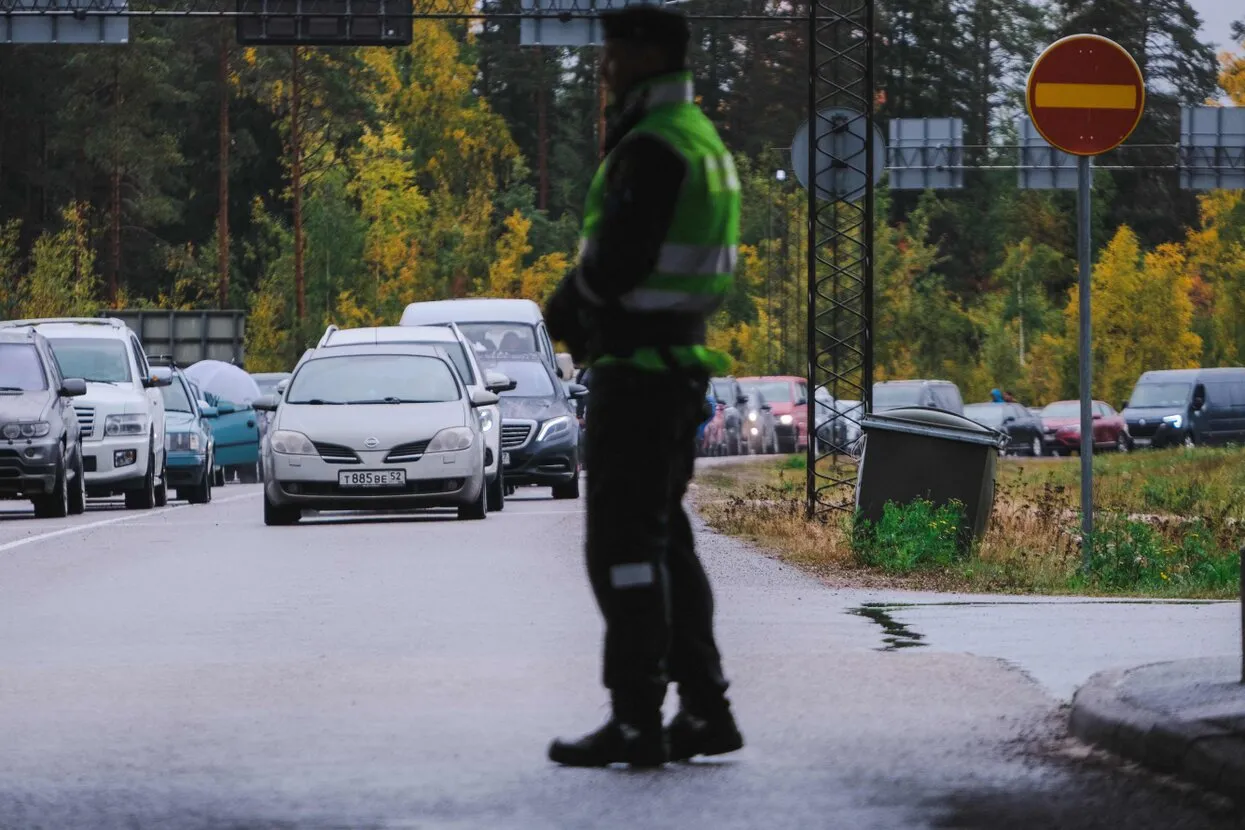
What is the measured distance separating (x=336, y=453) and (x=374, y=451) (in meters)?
0.32

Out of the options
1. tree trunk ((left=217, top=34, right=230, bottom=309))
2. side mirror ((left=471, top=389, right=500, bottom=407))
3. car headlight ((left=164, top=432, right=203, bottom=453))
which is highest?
tree trunk ((left=217, top=34, right=230, bottom=309))

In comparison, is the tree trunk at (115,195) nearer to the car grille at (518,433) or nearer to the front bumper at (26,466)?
the car grille at (518,433)

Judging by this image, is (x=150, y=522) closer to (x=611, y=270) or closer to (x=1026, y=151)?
(x=611, y=270)

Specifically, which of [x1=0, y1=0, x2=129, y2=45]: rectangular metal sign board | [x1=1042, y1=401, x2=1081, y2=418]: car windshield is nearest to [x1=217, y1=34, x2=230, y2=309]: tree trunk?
[x1=1042, y1=401, x2=1081, y2=418]: car windshield

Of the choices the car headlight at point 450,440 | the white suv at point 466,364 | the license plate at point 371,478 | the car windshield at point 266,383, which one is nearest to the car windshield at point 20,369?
the white suv at point 466,364

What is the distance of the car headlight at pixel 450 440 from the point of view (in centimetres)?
2189

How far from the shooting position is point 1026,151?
192ft

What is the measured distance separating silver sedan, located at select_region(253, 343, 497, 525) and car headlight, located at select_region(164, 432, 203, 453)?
810 centimetres

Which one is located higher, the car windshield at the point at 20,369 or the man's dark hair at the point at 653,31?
the man's dark hair at the point at 653,31

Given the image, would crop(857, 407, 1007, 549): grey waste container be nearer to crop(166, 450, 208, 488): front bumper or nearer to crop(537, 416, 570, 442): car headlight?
crop(537, 416, 570, 442): car headlight

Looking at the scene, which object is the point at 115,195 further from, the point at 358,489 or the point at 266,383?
the point at 358,489

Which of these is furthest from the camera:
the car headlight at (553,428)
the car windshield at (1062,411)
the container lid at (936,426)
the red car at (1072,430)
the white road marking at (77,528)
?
the car windshield at (1062,411)

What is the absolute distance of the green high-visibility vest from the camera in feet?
22.8

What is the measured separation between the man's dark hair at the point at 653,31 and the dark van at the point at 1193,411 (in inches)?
2098
